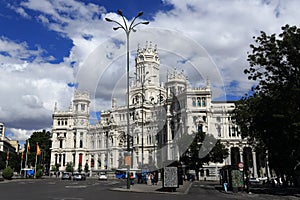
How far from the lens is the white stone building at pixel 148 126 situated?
90.1 meters

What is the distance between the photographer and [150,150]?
109 metres

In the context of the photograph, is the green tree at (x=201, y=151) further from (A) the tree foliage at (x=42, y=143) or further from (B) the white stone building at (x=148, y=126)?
(A) the tree foliage at (x=42, y=143)

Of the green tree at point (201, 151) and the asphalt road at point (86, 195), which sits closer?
the asphalt road at point (86, 195)

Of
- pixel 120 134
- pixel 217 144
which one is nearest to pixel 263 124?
pixel 217 144

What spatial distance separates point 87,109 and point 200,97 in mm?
59124

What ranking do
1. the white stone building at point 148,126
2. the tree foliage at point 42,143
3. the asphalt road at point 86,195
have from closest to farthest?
the asphalt road at point 86,195 < the white stone building at point 148,126 < the tree foliage at point 42,143

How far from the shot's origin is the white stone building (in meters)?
90.1

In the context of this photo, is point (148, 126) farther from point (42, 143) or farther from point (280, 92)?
point (280, 92)

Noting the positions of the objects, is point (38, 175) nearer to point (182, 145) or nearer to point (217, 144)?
point (182, 145)

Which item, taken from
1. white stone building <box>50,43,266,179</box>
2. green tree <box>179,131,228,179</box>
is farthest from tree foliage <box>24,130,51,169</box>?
green tree <box>179,131,228,179</box>

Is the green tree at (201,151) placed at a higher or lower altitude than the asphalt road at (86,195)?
higher

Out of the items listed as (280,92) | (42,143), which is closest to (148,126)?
(42,143)

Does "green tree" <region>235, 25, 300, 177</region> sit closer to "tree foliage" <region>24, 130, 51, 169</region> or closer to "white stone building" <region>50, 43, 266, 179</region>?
"white stone building" <region>50, 43, 266, 179</region>

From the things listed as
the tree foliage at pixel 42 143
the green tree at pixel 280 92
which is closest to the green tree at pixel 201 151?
the green tree at pixel 280 92
